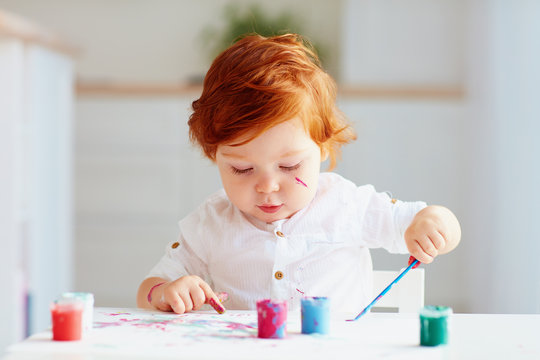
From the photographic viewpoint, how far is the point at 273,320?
2.66ft

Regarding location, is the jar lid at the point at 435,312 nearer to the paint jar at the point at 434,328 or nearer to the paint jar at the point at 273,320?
the paint jar at the point at 434,328

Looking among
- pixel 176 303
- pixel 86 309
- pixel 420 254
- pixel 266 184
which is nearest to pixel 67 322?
pixel 86 309

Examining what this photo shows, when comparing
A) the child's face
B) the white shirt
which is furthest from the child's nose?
the white shirt

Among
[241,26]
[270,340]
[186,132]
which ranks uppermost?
[241,26]

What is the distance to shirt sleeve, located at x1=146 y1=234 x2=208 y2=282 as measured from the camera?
44.6 inches

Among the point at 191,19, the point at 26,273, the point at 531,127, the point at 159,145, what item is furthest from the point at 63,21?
the point at 531,127

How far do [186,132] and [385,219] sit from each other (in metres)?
2.23

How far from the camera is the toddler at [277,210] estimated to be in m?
1.03

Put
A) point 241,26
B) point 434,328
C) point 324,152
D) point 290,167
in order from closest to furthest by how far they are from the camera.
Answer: point 434,328, point 290,167, point 324,152, point 241,26

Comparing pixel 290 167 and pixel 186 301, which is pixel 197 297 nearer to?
pixel 186 301

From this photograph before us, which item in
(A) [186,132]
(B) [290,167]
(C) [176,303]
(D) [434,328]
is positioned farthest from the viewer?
(A) [186,132]

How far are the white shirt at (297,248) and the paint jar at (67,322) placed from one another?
0.33 meters

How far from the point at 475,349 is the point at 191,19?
327cm

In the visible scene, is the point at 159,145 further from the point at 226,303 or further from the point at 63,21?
the point at 226,303
